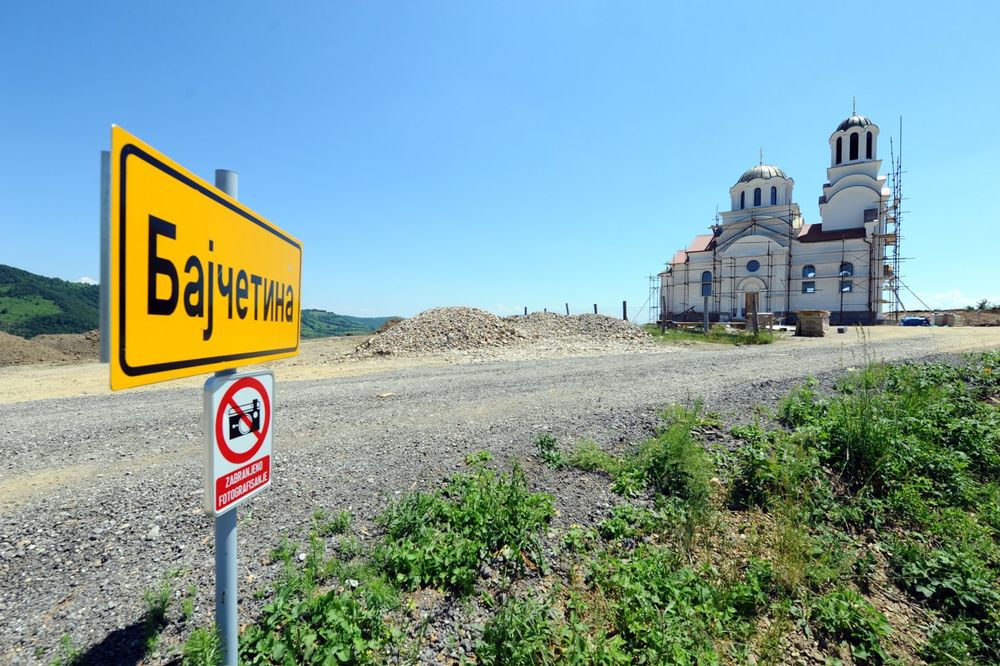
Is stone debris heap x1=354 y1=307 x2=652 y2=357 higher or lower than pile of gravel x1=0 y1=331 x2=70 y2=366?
higher

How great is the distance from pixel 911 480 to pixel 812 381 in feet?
9.99

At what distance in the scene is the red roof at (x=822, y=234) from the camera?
42.0m

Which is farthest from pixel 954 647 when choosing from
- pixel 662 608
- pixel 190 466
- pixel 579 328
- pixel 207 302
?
pixel 579 328

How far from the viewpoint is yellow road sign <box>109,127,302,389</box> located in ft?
4.07

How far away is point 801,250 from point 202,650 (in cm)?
5319

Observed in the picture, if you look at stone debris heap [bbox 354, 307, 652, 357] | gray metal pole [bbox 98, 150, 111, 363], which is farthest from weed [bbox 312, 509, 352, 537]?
stone debris heap [bbox 354, 307, 652, 357]

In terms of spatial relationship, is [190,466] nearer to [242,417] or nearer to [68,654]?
[68,654]

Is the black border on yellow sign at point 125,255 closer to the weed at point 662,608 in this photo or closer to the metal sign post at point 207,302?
the metal sign post at point 207,302

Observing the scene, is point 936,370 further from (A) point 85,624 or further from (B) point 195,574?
(A) point 85,624

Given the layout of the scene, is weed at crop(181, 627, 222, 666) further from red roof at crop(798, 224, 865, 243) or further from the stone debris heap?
red roof at crop(798, 224, 865, 243)

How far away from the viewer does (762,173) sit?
159ft

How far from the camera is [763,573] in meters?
3.21

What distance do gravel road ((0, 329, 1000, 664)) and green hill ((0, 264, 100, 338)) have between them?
4954 cm

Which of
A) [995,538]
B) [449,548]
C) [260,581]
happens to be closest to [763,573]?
[449,548]
